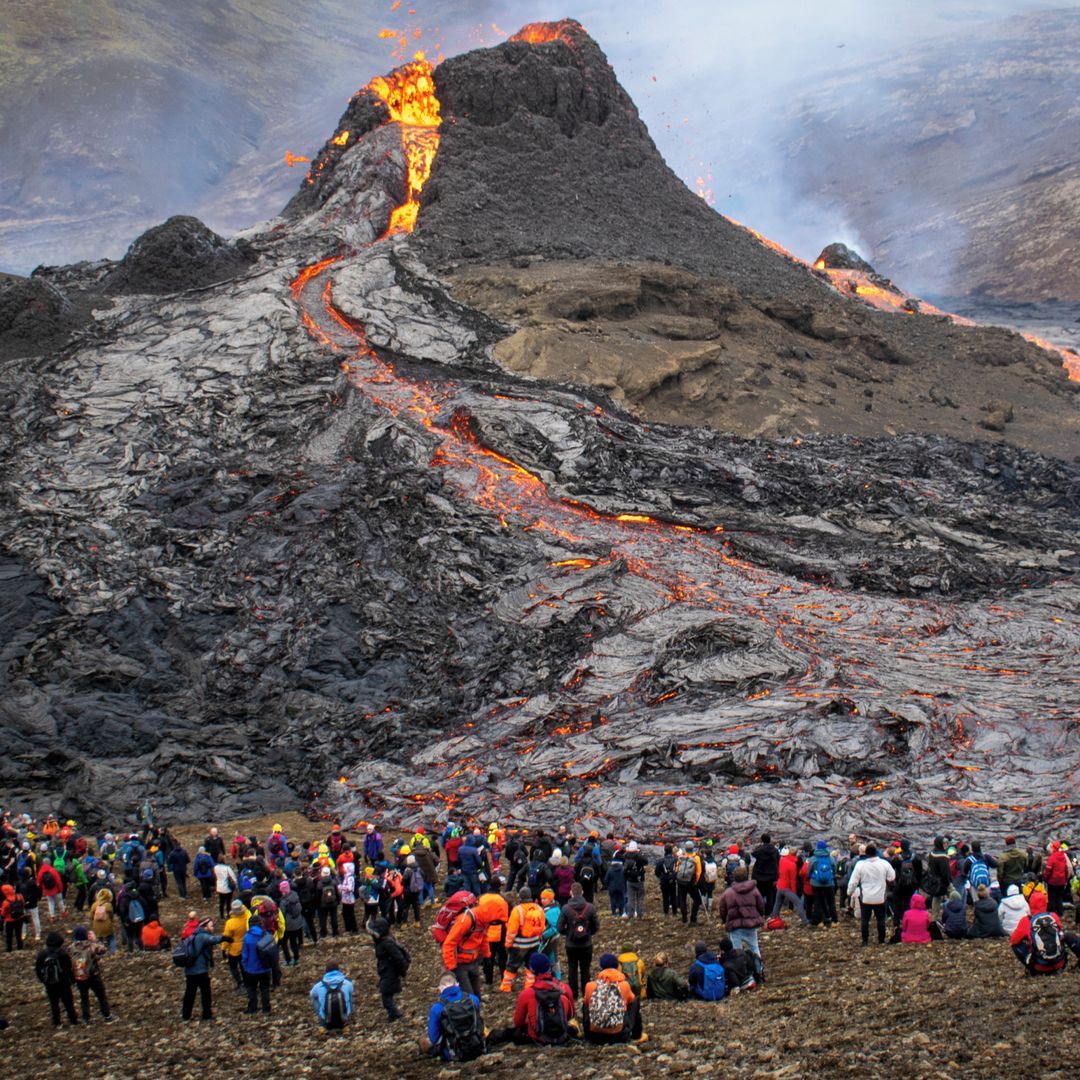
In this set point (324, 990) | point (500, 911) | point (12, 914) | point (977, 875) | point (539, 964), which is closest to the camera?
point (539, 964)

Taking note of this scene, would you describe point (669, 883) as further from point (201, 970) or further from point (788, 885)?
point (201, 970)

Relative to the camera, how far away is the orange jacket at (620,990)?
41.5 feet

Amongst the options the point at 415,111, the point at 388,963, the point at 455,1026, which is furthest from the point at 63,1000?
the point at 415,111

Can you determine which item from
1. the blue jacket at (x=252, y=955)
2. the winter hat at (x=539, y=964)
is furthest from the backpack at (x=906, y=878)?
the blue jacket at (x=252, y=955)

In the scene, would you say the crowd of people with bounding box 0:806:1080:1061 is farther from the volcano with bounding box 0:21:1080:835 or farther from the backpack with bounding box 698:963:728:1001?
the volcano with bounding box 0:21:1080:835

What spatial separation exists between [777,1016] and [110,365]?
150 ft

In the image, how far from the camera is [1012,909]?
53.3 ft

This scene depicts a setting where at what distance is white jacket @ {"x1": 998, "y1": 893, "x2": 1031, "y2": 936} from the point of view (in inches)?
635

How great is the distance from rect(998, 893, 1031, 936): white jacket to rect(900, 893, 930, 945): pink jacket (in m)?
0.99

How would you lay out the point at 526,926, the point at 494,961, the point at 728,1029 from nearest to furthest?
the point at 728,1029 < the point at 526,926 < the point at 494,961

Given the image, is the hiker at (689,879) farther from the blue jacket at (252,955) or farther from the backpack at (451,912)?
the blue jacket at (252,955)

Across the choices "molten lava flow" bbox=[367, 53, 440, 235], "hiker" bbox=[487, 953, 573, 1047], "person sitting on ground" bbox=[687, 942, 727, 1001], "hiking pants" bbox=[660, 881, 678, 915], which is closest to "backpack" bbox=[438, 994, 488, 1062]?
"hiker" bbox=[487, 953, 573, 1047]

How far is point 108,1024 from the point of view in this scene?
15.9m

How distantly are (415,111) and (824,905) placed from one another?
6587 cm
